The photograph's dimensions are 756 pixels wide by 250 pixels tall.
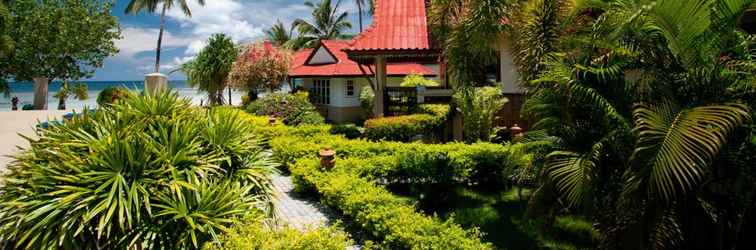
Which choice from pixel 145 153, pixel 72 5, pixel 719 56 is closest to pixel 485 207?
pixel 719 56

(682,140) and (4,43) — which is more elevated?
(4,43)

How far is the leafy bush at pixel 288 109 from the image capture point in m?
19.4

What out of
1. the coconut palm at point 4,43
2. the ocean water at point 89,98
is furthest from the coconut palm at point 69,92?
the coconut palm at point 4,43

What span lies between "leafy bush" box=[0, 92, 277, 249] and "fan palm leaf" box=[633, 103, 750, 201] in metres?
4.54

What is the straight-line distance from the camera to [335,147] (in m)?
10.7

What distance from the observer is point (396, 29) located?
13.9 metres

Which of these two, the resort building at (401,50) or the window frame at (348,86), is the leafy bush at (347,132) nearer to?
the resort building at (401,50)

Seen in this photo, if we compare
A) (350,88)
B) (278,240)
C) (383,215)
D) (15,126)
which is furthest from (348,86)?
(278,240)

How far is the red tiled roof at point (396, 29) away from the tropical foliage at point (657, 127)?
8.06m

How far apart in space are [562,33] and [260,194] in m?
5.51

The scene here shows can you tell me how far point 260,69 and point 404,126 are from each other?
1579 cm

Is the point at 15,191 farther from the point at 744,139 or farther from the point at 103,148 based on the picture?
the point at 744,139

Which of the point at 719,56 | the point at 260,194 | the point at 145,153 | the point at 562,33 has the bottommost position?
the point at 260,194

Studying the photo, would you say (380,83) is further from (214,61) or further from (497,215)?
(214,61)
